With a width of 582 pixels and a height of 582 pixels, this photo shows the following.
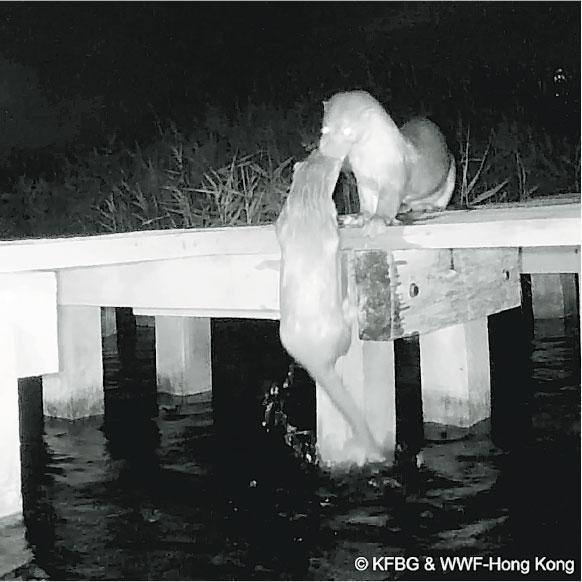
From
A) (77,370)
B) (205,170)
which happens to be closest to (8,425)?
(77,370)

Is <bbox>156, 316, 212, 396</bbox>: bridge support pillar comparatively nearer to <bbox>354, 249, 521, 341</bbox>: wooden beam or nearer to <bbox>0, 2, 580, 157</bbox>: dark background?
<bbox>354, 249, 521, 341</bbox>: wooden beam

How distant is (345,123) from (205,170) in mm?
2204

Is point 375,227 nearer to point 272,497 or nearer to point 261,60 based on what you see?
point 272,497

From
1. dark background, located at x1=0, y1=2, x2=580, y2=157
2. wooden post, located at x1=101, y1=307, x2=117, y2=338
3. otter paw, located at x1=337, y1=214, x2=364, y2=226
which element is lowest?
wooden post, located at x1=101, y1=307, x2=117, y2=338

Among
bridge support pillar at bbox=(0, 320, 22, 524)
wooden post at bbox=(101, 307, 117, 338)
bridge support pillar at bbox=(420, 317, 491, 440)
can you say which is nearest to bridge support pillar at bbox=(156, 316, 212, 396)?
bridge support pillar at bbox=(420, 317, 491, 440)

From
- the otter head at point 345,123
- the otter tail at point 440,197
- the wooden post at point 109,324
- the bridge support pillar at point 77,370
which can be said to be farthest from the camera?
the wooden post at point 109,324

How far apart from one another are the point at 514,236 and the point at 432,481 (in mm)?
621

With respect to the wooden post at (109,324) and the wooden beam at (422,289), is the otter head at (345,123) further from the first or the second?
the wooden post at (109,324)

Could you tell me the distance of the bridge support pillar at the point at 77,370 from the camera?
8.79 ft

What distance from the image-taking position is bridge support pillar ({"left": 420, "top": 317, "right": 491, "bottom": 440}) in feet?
7.88

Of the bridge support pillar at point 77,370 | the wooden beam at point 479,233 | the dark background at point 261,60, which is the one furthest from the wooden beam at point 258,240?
the dark background at point 261,60

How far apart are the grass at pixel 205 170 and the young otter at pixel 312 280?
150 centimetres

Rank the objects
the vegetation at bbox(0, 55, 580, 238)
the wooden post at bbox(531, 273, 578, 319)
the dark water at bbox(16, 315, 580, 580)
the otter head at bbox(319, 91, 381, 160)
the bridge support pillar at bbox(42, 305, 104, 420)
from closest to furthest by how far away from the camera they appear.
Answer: the dark water at bbox(16, 315, 580, 580)
the otter head at bbox(319, 91, 381, 160)
the bridge support pillar at bbox(42, 305, 104, 420)
the vegetation at bbox(0, 55, 580, 238)
the wooden post at bbox(531, 273, 578, 319)

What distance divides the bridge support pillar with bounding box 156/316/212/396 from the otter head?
1.20 m
